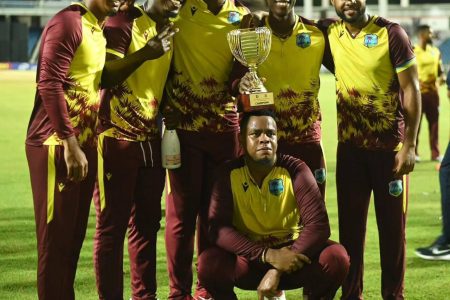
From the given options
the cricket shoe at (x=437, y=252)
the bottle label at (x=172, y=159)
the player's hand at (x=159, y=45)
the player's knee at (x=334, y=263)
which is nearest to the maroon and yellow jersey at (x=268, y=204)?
the player's knee at (x=334, y=263)

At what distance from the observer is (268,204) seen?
519 centimetres

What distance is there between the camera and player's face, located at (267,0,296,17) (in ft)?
17.7

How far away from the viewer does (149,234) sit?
17.8ft

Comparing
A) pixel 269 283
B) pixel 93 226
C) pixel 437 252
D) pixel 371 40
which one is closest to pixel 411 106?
pixel 371 40

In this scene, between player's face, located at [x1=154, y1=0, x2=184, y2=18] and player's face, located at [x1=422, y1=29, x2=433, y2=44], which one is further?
player's face, located at [x1=422, y1=29, x2=433, y2=44]

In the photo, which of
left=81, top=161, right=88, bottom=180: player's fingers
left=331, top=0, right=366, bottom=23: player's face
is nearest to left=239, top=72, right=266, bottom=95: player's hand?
left=331, top=0, right=366, bottom=23: player's face

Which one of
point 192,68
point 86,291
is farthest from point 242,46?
point 86,291

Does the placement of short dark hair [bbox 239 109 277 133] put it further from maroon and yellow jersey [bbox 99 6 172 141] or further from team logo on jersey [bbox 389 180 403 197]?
team logo on jersey [bbox 389 180 403 197]

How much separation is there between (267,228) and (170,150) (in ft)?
2.26

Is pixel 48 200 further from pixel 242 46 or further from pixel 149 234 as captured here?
pixel 242 46

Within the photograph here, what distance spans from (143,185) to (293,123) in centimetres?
92

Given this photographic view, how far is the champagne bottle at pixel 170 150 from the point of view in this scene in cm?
538

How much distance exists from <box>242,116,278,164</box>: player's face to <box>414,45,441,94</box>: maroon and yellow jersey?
908cm

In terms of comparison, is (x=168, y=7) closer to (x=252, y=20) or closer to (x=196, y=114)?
(x=252, y=20)
